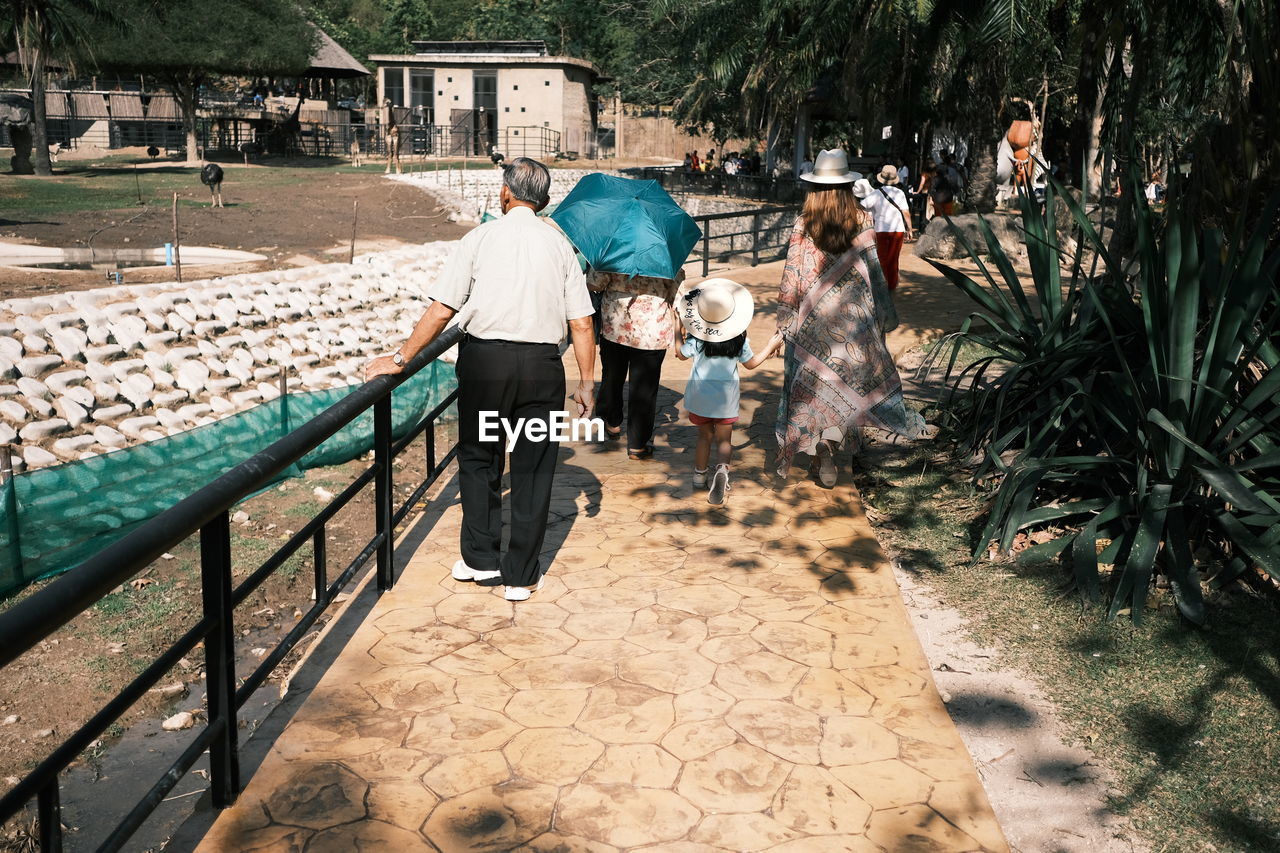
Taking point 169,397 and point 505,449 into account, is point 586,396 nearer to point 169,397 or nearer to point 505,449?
point 505,449

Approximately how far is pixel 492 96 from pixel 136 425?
39.2 meters

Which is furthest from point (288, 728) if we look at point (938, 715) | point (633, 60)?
point (633, 60)

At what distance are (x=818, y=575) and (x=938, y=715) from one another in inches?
53.3

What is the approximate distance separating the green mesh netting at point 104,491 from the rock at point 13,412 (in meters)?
4.04

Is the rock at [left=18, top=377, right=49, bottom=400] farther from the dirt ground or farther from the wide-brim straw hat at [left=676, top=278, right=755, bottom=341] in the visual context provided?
the wide-brim straw hat at [left=676, top=278, right=755, bottom=341]

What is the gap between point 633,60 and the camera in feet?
174

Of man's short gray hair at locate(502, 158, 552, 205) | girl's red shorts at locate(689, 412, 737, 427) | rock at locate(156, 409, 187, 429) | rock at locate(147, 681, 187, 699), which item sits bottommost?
rock at locate(147, 681, 187, 699)

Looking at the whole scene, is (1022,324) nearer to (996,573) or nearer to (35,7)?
(996,573)

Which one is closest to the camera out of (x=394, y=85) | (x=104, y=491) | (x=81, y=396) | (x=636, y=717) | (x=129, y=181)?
(x=636, y=717)

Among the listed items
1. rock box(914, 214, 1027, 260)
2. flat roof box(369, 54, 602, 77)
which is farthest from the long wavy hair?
flat roof box(369, 54, 602, 77)

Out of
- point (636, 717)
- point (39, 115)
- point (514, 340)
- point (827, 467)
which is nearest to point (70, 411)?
point (827, 467)

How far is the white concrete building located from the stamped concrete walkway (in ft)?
145

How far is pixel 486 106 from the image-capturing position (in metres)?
48.6

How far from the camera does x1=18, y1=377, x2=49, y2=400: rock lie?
11.6 metres
